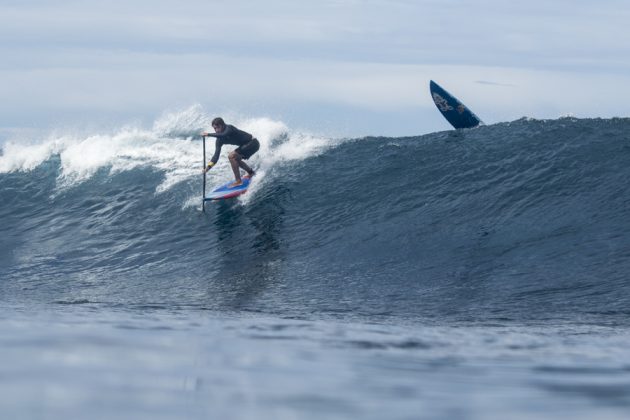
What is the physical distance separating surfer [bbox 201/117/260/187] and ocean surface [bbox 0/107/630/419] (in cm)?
50

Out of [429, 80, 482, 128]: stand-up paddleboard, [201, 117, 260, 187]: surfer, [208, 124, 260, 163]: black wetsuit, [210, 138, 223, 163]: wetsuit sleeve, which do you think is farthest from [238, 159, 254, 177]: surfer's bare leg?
[429, 80, 482, 128]: stand-up paddleboard

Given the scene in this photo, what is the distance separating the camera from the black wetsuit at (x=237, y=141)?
49.6 ft

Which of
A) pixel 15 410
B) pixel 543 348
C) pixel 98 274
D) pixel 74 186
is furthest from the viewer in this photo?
pixel 74 186

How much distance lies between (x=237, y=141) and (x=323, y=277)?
4874 millimetres

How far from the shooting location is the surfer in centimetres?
1516

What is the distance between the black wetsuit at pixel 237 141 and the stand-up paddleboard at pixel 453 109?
566 cm

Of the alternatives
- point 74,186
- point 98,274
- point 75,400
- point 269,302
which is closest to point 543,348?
point 75,400

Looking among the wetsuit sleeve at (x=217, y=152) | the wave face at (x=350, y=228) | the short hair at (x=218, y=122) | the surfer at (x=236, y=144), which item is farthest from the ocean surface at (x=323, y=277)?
the short hair at (x=218, y=122)

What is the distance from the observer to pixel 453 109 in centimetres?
1958

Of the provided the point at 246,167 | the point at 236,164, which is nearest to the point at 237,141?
the point at 236,164

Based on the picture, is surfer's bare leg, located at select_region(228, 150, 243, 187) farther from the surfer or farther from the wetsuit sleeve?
the wetsuit sleeve

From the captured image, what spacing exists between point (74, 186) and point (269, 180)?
16.7 ft

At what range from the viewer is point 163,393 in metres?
4.46

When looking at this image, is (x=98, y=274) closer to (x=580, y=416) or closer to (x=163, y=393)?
(x=163, y=393)
